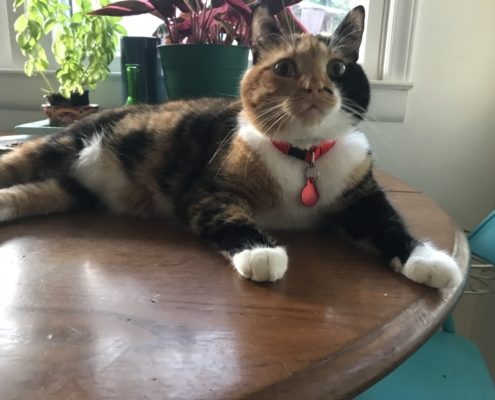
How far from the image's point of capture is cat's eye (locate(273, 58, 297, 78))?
72cm

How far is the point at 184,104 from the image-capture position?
3.15 feet

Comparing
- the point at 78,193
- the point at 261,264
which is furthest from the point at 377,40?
the point at 261,264

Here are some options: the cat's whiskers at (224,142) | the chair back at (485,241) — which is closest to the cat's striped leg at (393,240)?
the cat's whiskers at (224,142)

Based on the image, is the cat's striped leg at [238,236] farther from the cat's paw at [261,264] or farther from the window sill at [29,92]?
the window sill at [29,92]

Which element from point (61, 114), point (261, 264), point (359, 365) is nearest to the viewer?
point (359, 365)

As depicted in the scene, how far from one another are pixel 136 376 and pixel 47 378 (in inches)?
2.4

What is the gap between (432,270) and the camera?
52 centimetres

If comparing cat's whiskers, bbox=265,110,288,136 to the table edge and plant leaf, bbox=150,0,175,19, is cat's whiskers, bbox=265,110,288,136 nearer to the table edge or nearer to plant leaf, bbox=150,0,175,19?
the table edge

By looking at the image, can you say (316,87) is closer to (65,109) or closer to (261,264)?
(261,264)

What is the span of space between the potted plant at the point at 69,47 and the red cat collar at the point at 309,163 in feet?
2.46

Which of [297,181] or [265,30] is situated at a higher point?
[265,30]

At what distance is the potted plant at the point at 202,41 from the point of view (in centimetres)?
102

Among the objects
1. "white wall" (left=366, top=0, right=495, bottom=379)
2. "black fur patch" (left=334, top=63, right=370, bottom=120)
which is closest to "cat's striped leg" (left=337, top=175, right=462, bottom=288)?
"black fur patch" (left=334, top=63, right=370, bottom=120)

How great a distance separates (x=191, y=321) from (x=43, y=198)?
48 centimetres
